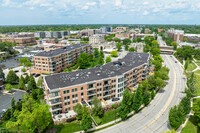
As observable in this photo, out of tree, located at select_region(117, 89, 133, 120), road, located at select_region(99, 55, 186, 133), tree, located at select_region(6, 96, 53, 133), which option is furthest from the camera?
tree, located at select_region(117, 89, 133, 120)

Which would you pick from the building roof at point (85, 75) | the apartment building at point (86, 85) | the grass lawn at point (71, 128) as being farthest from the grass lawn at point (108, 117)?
the building roof at point (85, 75)

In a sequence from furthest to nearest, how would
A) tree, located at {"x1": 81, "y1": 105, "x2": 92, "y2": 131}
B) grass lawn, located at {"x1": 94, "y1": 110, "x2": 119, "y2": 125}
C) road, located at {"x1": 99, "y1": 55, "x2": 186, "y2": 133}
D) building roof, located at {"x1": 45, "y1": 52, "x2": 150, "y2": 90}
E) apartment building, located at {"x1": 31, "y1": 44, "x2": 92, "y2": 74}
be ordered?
apartment building, located at {"x1": 31, "y1": 44, "x2": 92, "y2": 74}, building roof, located at {"x1": 45, "y1": 52, "x2": 150, "y2": 90}, grass lawn, located at {"x1": 94, "y1": 110, "x2": 119, "y2": 125}, road, located at {"x1": 99, "y1": 55, "x2": 186, "y2": 133}, tree, located at {"x1": 81, "y1": 105, "x2": 92, "y2": 131}

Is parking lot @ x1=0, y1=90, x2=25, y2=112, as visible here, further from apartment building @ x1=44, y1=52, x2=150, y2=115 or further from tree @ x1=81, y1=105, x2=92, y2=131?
tree @ x1=81, y1=105, x2=92, y2=131

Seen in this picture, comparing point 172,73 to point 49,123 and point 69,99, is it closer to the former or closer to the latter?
point 69,99

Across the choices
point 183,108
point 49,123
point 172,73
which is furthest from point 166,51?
point 49,123

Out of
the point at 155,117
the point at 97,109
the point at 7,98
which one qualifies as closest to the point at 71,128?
the point at 97,109

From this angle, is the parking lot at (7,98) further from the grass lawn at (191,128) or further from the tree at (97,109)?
the grass lawn at (191,128)

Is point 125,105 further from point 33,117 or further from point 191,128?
point 33,117

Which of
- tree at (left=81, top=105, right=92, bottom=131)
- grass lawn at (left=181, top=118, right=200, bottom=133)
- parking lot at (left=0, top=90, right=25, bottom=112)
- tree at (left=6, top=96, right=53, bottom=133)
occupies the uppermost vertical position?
tree at (left=6, top=96, right=53, bottom=133)

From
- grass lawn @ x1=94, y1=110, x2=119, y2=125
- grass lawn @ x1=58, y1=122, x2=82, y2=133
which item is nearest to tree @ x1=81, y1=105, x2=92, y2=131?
grass lawn @ x1=58, y1=122, x2=82, y2=133
